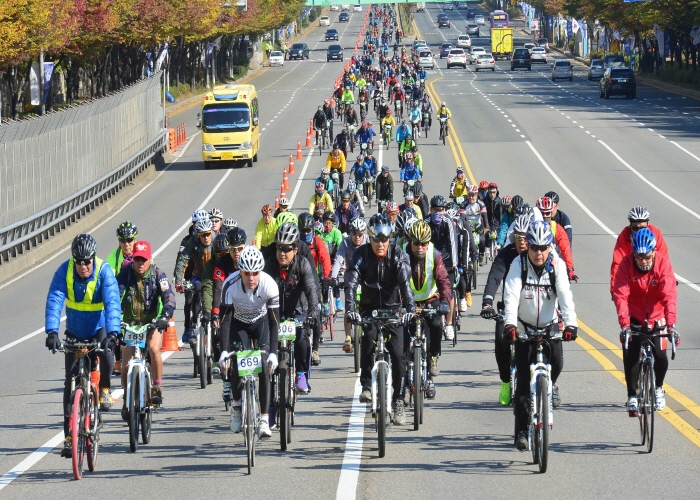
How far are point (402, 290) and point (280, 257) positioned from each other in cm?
107

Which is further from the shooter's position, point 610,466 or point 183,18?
point 183,18

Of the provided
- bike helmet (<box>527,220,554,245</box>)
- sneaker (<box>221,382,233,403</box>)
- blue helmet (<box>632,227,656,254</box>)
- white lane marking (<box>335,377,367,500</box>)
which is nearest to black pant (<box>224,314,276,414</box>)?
sneaker (<box>221,382,233,403</box>)

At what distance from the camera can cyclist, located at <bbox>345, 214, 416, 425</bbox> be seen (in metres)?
11.3

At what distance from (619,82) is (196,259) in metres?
61.1

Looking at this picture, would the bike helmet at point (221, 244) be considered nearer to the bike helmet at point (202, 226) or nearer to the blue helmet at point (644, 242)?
the bike helmet at point (202, 226)

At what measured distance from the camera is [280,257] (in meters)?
11.3

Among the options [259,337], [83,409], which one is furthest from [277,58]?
[83,409]

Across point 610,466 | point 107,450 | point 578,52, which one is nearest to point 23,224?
point 107,450

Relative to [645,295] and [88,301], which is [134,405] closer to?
[88,301]

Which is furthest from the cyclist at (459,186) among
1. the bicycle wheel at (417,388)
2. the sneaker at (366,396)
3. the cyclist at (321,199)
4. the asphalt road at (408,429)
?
the sneaker at (366,396)

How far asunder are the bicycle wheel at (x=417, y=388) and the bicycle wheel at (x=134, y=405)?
2.32 m

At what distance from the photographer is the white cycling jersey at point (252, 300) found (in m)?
10.6

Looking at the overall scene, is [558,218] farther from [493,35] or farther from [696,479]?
[493,35]

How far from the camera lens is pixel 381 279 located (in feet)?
37.2
